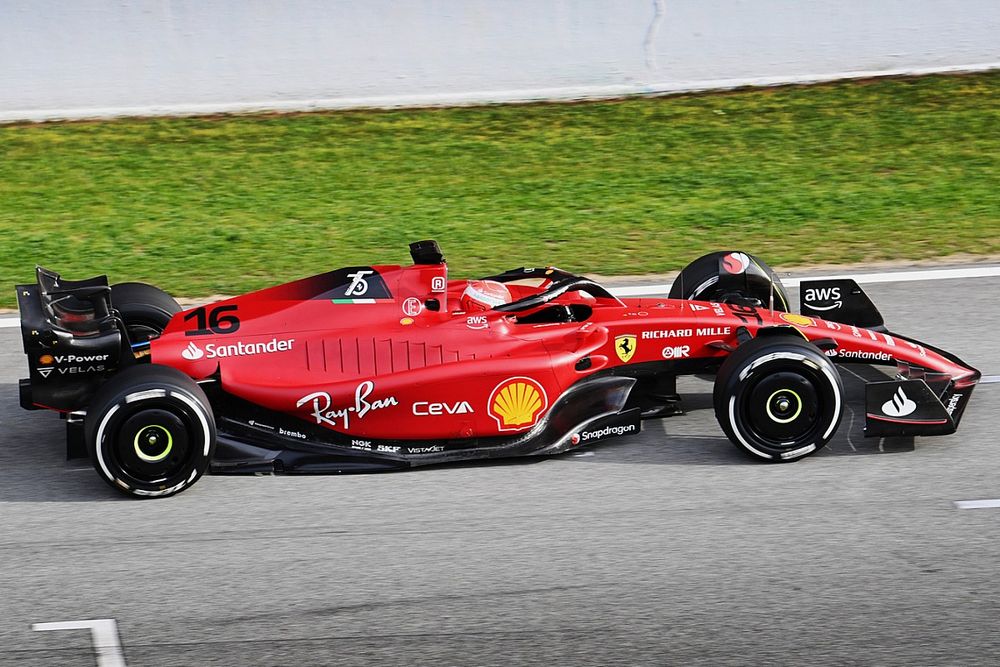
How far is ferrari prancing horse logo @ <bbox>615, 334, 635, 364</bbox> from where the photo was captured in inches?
274

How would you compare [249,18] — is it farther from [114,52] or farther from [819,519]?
[819,519]

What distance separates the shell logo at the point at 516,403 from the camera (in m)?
6.66

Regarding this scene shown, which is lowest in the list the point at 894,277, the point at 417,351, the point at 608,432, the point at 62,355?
the point at 608,432

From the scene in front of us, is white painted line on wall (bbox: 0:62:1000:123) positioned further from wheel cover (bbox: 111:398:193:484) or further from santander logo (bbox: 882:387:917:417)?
wheel cover (bbox: 111:398:193:484)

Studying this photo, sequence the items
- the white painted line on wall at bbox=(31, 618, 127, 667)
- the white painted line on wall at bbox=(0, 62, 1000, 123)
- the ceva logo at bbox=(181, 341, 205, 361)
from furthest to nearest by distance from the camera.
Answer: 1. the white painted line on wall at bbox=(0, 62, 1000, 123)
2. the ceva logo at bbox=(181, 341, 205, 361)
3. the white painted line on wall at bbox=(31, 618, 127, 667)

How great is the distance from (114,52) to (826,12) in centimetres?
795

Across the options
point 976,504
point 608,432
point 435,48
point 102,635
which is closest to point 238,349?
point 102,635

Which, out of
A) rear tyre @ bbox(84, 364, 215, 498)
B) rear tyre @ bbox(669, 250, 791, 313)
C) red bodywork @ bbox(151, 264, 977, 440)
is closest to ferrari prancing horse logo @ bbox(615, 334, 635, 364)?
red bodywork @ bbox(151, 264, 977, 440)

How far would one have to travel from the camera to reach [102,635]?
5.25m

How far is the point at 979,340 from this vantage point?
342 inches

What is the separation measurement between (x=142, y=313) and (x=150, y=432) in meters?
1.64

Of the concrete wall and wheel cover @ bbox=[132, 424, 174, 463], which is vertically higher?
the concrete wall

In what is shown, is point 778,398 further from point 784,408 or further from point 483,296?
point 483,296

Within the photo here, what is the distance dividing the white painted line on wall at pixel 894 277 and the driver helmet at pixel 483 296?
2.64 meters
